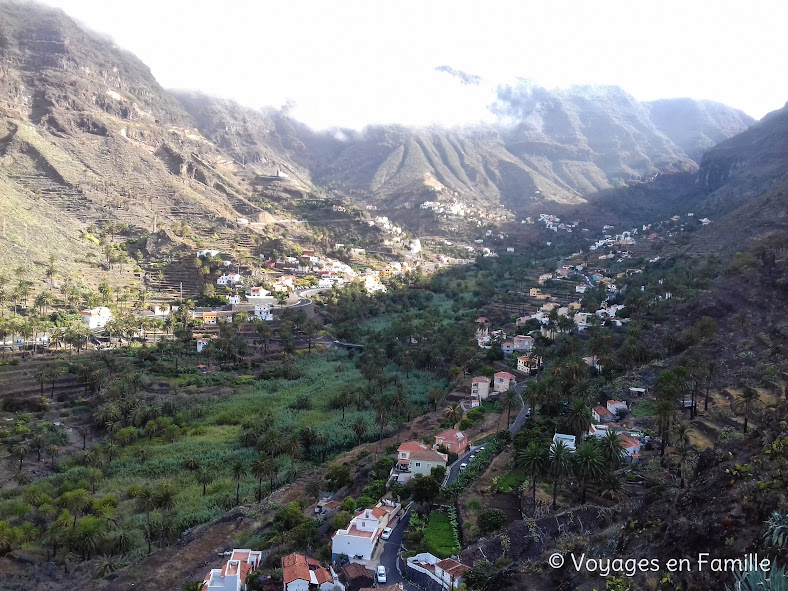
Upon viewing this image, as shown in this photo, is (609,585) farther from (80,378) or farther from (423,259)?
(423,259)

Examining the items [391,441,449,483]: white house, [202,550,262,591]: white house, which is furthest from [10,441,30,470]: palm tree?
[391,441,449,483]: white house

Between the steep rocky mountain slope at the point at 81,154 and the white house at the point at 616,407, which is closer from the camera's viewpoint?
the white house at the point at 616,407

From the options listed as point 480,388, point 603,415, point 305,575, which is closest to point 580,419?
point 603,415

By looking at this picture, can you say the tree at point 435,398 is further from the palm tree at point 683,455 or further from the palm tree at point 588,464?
the palm tree at point 588,464

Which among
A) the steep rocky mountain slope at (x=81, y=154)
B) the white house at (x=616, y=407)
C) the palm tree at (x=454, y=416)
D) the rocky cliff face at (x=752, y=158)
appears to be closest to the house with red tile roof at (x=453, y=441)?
the palm tree at (x=454, y=416)

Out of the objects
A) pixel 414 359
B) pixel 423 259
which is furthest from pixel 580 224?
pixel 414 359

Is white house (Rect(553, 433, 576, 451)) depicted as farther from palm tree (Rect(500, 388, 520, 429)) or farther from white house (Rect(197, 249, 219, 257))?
white house (Rect(197, 249, 219, 257))
